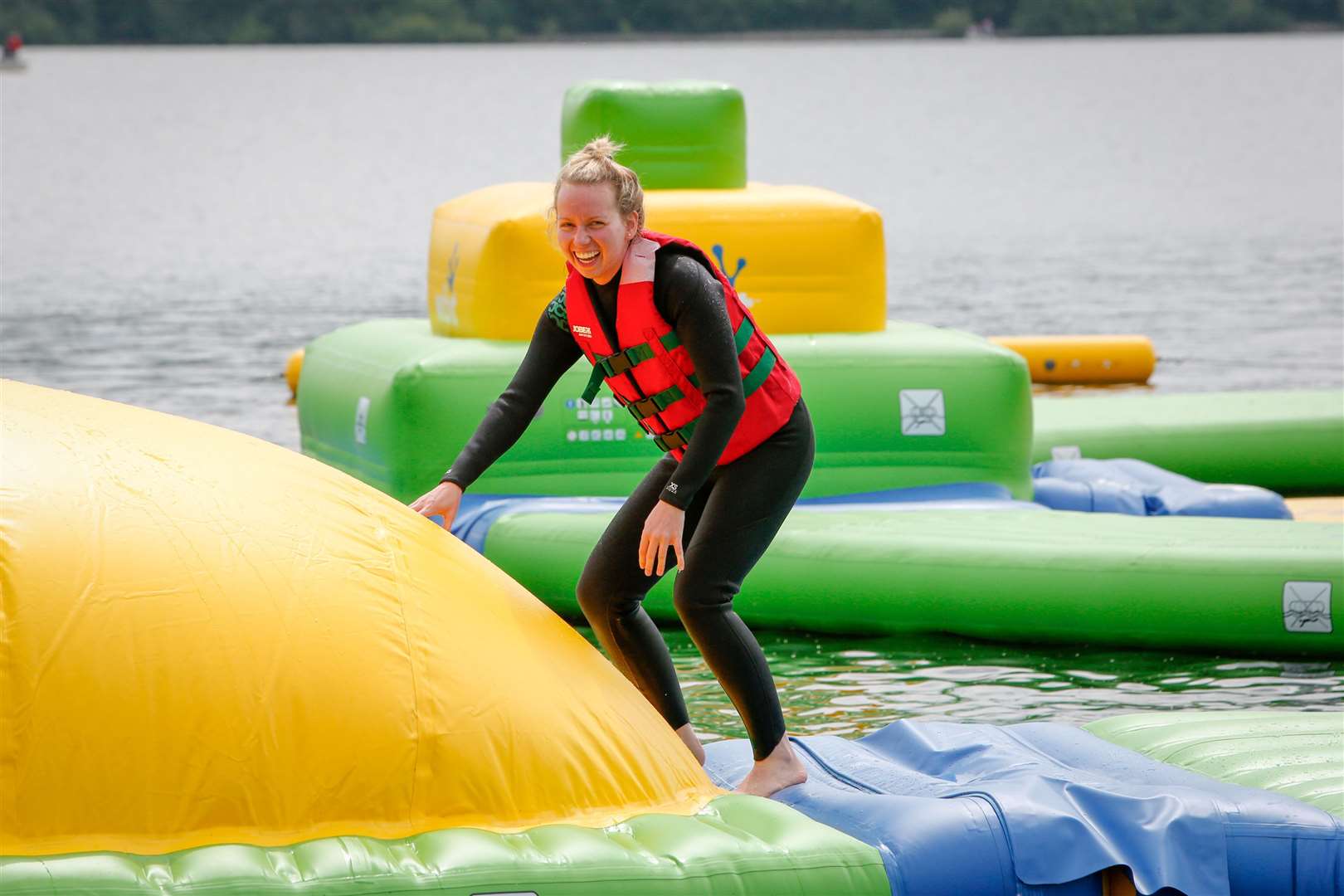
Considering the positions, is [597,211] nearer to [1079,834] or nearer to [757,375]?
[757,375]

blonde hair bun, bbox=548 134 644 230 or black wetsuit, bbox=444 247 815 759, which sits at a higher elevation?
blonde hair bun, bbox=548 134 644 230

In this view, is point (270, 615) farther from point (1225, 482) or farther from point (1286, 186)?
point (1286, 186)

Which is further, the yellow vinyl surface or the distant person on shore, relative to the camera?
the yellow vinyl surface

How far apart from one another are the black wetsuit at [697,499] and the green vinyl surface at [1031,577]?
219 cm

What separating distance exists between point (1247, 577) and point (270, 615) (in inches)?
125

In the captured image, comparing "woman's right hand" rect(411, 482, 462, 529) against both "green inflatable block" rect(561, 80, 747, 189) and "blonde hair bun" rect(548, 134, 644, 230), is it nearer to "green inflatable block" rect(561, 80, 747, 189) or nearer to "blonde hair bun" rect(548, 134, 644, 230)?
"blonde hair bun" rect(548, 134, 644, 230)

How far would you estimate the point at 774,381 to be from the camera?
330cm

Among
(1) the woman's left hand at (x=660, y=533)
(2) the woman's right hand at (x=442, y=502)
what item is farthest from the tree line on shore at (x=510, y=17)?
(1) the woman's left hand at (x=660, y=533)

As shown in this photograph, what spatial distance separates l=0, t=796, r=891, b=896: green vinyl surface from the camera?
2.74 m

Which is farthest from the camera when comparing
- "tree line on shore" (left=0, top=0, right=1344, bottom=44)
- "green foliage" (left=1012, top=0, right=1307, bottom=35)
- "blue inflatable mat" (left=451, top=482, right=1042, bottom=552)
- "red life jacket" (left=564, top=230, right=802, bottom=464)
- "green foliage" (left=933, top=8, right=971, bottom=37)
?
"green foliage" (left=933, top=8, right=971, bottom=37)

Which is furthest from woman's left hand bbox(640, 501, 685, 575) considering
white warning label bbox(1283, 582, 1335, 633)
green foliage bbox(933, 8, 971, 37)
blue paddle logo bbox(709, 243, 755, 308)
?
green foliage bbox(933, 8, 971, 37)

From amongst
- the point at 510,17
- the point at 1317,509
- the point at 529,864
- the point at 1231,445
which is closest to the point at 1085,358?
the point at 1231,445

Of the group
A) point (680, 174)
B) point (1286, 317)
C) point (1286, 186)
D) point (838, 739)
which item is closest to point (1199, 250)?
point (1286, 317)

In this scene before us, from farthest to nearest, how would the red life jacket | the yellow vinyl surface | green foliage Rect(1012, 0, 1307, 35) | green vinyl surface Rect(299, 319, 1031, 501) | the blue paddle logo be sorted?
green foliage Rect(1012, 0, 1307, 35), the yellow vinyl surface, the blue paddle logo, green vinyl surface Rect(299, 319, 1031, 501), the red life jacket
